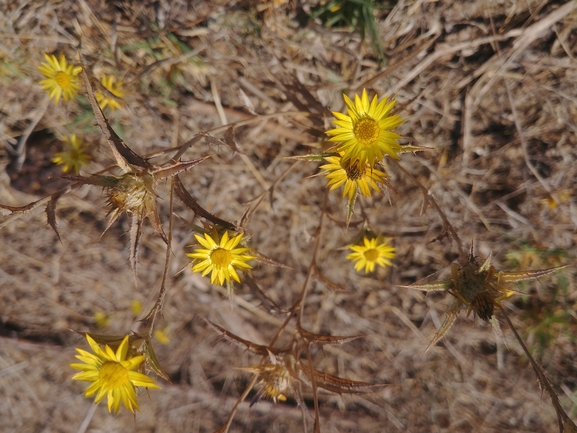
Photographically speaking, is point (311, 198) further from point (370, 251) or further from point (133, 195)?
point (133, 195)

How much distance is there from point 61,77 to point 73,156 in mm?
692

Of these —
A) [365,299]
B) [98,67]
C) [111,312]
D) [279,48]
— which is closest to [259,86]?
[279,48]

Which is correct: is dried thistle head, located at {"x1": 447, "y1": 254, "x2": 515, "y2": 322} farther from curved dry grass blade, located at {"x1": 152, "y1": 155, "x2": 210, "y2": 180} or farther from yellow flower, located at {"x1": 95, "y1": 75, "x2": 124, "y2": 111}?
yellow flower, located at {"x1": 95, "y1": 75, "x2": 124, "y2": 111}

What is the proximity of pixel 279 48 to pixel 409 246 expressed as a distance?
201cm

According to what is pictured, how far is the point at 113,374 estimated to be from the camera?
2.10 m

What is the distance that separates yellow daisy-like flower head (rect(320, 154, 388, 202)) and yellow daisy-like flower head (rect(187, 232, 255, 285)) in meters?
0.62

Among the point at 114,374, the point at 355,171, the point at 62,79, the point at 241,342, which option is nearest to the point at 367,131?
the point at 355,171

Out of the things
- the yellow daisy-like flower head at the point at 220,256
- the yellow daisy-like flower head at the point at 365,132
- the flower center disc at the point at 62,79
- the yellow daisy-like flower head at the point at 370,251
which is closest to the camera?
the yellow daisy-like flower head at the point at 365,132

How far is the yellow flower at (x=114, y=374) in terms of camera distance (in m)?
1.97

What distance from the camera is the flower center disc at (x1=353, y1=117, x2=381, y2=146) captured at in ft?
6.70

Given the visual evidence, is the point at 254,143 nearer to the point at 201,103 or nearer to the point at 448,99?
the point at 201,103

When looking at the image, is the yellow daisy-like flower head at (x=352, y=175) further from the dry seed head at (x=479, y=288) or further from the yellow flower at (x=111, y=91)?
the yellow flower at (x=111, y=91)

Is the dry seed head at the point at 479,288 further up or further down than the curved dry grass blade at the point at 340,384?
further up

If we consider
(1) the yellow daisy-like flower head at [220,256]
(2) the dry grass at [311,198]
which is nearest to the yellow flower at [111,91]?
(2) the dry grass at [311,198]
